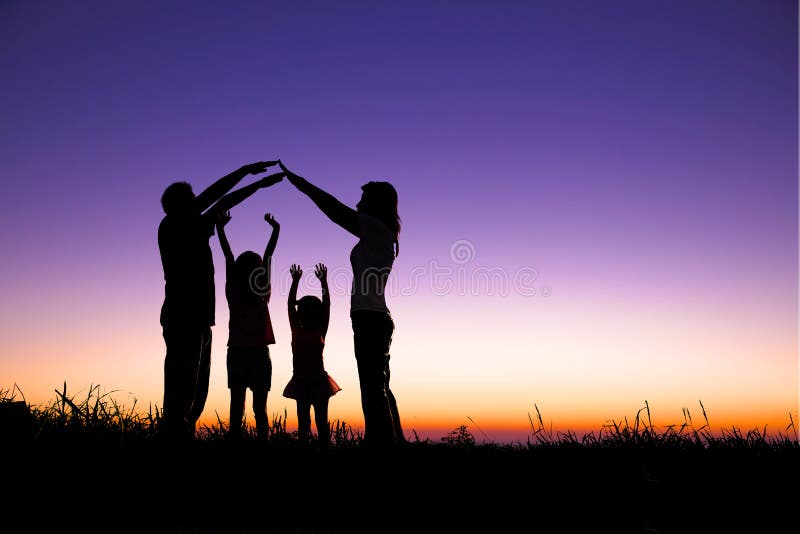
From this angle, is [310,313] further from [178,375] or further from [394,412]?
[178,375]

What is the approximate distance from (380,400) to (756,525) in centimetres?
321

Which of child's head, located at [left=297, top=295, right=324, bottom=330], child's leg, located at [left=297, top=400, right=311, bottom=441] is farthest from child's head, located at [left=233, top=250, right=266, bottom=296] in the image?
child's leg, located at [left=297, top=400, right=311, bottom=441]

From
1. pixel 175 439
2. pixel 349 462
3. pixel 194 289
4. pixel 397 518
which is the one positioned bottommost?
pixel 397 518

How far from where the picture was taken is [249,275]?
28.3 feet

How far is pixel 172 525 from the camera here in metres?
5.02

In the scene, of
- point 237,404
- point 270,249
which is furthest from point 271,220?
point 237,404

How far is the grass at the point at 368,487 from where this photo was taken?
5.24m

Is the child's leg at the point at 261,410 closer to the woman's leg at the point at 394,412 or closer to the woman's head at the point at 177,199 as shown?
the woman's leg at the point at 394,412

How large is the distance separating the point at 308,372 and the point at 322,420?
707 millimetres

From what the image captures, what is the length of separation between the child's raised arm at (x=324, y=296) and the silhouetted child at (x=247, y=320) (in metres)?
0.76

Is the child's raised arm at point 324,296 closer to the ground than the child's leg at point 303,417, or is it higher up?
higher up

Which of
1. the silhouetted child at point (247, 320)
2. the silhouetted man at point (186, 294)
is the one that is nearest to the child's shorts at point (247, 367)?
the silhouetted child at point (247, 320)

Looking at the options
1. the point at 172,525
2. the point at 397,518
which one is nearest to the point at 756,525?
the point at 397,518

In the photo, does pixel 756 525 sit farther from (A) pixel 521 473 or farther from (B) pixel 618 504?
(A) pixel 521 473
